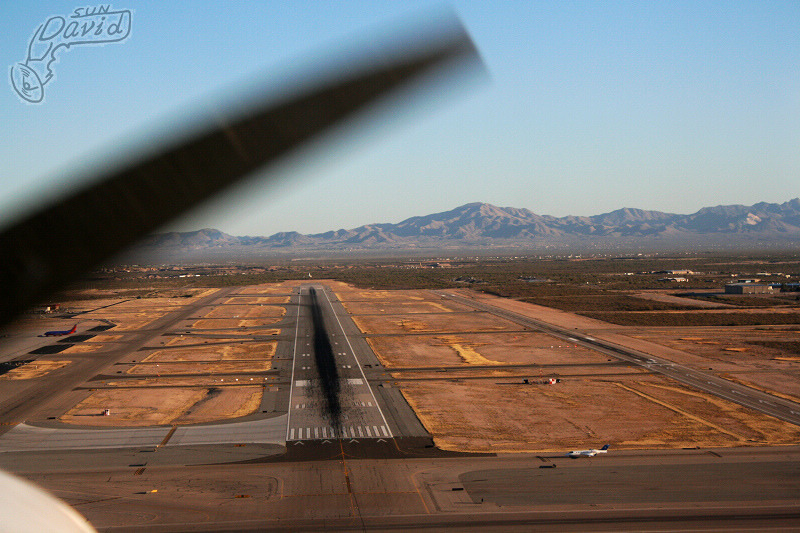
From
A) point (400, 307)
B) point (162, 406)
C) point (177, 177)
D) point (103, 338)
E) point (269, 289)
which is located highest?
point (177, 177)

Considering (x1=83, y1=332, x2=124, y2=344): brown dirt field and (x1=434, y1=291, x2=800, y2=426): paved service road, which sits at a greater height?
(x1=83, y1=332, x2=124, y2=344): brown dirt field

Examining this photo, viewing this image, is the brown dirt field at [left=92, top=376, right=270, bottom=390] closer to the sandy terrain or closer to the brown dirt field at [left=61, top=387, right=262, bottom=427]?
the brown dirt field at [left=61, top=387, right=262, bottom=427]

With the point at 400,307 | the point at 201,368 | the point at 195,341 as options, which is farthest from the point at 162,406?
the point at 400,307

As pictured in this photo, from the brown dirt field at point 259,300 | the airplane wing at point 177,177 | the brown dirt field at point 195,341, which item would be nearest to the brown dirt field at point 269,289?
the brown dirt field at point 259,300

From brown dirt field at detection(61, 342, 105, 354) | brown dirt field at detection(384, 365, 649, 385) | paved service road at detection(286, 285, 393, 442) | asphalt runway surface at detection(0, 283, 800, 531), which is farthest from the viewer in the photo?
brown dirt field at detection(61, 342, 105, 354)

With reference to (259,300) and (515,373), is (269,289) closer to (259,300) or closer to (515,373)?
(259,300)

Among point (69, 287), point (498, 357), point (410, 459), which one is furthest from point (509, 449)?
point (69, 287)

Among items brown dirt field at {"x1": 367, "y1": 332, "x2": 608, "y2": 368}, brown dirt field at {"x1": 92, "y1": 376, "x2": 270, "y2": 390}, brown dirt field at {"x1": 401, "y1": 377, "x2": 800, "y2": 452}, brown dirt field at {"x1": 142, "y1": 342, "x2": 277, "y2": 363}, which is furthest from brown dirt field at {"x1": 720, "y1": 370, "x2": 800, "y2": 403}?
brown dirt field at {"x1": 142, "y1": 342, "x2": 277, "y2": 363}

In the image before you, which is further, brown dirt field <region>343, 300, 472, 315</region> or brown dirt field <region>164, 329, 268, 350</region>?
brown dirt field <region>343, 300, 472, 315</region>
